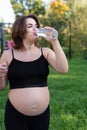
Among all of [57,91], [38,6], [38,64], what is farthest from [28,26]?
[38,6]

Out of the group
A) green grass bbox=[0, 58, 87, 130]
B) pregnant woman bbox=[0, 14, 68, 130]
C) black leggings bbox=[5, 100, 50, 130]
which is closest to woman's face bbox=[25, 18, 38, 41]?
pregnant woman bbox=[0, 14, 68, 130]

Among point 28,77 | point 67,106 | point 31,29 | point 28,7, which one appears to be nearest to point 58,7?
point 28,7

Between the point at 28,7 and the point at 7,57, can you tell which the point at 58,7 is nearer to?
the point at 28,7

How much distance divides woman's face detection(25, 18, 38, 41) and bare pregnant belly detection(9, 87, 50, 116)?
1.46 feet

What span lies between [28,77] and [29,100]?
0.19 meters

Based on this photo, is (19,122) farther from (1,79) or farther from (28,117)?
(1,79)

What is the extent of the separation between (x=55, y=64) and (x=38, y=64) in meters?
0.16

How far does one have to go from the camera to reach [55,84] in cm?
1134

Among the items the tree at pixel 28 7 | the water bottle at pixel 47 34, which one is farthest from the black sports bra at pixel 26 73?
the tree at pixel 28 7

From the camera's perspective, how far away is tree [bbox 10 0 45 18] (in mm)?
46750

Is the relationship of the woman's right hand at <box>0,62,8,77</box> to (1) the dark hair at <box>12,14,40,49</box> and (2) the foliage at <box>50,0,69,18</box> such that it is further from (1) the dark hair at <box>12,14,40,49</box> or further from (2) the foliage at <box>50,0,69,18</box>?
(2) the foliage at <box>50,0,69,18</box>

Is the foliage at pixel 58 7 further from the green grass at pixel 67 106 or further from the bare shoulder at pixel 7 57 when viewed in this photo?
the bare shoulder at pixel 7 57

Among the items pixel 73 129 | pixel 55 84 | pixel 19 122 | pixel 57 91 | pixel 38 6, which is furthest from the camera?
pixel 38 6

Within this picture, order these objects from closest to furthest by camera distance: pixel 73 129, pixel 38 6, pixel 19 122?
pixel 19 122 < pixel 73 129 < pixel 38 6
